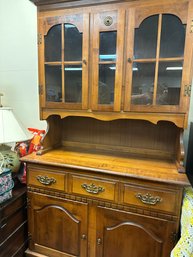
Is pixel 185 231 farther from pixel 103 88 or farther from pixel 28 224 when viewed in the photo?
pixel 28 224

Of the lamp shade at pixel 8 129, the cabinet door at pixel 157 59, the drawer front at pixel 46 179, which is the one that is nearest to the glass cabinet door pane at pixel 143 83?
the cabinet door at pixel 157 59

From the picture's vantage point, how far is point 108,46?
121cm

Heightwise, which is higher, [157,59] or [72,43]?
[72,43]

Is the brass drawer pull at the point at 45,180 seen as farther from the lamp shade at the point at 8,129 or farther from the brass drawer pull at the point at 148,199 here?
the brass drawer pull at the point at 148,199

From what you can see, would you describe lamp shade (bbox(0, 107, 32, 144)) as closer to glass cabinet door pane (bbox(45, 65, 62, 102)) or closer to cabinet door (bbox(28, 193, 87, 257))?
glass cabinet door pane (bbox(45, 65, 62, 102))

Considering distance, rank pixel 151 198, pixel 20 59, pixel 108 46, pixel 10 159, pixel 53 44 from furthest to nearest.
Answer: pixel 20 59, pixel 10 159, pixel 53 44, pixel 108 46, pixel 151 198

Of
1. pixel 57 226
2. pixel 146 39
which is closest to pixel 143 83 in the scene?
pixel 146 39

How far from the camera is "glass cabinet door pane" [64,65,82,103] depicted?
130cm

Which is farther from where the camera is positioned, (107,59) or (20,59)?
(20,59)

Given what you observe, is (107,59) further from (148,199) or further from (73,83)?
(148,199)

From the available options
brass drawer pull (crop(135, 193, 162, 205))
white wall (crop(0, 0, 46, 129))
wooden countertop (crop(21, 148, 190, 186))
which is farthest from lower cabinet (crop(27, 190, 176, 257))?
white wall (crop(0, 0, 46, 129))

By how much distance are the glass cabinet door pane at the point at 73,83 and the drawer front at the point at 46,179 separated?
Answer: 532mm

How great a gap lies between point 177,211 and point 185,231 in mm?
154

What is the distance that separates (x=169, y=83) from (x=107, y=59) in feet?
1.38
